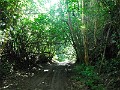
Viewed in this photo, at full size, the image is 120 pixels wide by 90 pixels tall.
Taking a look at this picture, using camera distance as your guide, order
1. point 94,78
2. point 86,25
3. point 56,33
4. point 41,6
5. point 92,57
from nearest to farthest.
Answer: point 94,78, point 86,25, point 92,57, point 41,6, point 56,33

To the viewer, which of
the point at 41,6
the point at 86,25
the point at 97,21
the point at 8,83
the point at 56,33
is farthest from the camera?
the point at 56,33

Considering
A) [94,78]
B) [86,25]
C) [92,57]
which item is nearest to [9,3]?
[86,25]

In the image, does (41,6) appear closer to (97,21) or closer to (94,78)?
(97,21)

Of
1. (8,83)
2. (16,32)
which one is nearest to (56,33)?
(16,32)

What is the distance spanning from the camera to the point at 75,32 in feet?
81.0

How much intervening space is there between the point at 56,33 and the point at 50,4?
6.61 metres

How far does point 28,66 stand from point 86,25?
8331 mm

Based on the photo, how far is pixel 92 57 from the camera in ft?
70.9

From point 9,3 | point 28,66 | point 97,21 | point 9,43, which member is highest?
point 9,3

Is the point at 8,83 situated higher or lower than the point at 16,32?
lower

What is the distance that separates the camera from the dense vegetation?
1491 centimetres

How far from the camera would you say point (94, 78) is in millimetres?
14523

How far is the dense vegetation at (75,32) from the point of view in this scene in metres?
14.9

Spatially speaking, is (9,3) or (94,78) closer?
(94,78)
